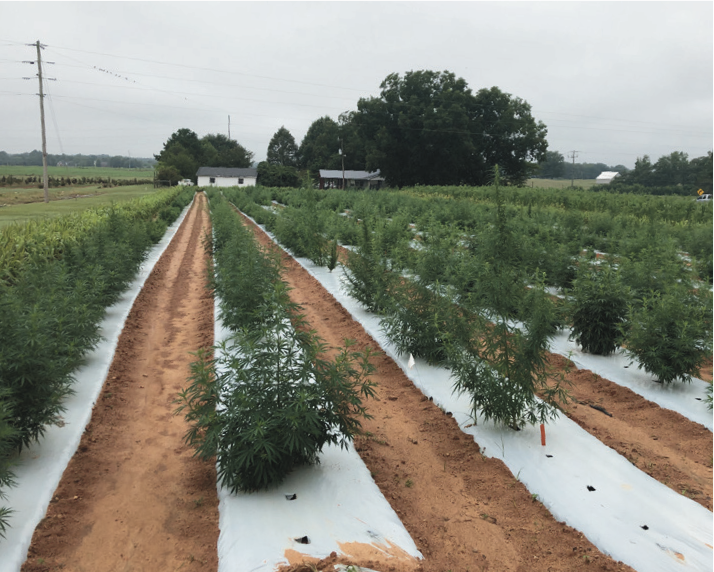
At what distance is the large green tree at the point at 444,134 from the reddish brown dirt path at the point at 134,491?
46954mm

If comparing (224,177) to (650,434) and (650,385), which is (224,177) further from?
(650,434)

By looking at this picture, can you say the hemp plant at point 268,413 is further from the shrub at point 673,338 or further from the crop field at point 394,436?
the shrub at point 673,338

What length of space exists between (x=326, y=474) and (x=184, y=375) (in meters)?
3.34

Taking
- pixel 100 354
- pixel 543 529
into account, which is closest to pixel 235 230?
pixel 100 354

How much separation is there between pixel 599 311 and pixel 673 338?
1080mm

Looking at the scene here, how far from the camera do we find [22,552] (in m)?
3.21

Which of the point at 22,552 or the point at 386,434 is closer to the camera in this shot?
the point at 22,552

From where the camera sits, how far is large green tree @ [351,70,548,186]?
50031mm

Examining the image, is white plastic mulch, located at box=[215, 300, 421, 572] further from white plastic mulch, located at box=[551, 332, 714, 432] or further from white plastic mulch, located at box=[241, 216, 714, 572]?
white plastic mulch, located at box=[551, 332, 714, 432]

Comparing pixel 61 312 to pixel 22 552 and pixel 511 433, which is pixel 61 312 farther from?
pixel 511 433

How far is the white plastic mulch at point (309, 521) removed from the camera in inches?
124

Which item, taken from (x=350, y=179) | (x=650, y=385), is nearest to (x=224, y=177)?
(x=350, y=179)

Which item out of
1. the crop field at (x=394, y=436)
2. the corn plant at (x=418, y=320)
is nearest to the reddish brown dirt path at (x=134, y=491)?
the crop field at (x=394, y=436)

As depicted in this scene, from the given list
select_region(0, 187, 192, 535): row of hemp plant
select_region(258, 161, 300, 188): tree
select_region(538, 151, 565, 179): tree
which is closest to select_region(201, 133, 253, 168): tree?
select_region(258, 161, 300, 188): tree
